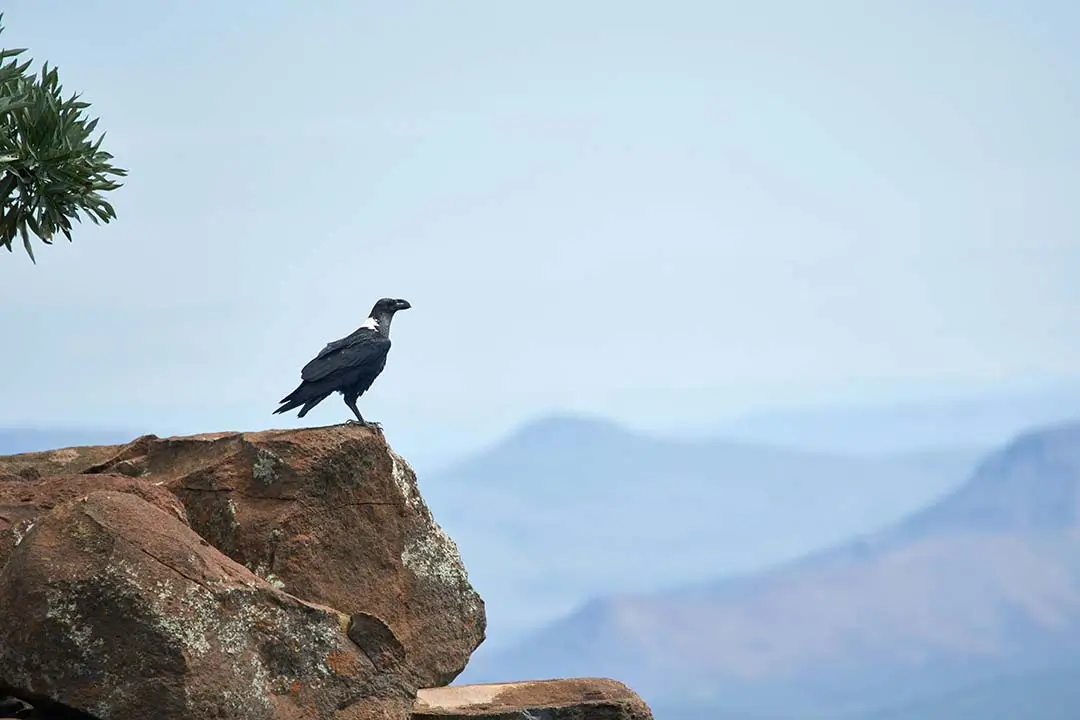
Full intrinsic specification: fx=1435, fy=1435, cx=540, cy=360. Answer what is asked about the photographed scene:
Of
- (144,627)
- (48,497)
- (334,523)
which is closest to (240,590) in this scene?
(144,627)

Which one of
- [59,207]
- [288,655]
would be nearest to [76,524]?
[288,655]

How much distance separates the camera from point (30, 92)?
599 inches

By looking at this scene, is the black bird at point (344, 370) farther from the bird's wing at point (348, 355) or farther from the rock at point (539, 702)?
the rock at point (539, 702)

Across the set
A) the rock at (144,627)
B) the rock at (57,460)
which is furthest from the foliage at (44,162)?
the rock at (144,627)

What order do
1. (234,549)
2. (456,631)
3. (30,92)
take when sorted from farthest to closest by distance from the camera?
1. (30,92)
2. (456,631)
3. (234,549)

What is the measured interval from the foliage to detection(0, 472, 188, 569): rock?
181 inches

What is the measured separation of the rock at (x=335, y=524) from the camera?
11922 mm

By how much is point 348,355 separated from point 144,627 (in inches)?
186

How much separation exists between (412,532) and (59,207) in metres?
5.93

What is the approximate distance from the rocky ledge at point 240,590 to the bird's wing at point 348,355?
3.62 feet

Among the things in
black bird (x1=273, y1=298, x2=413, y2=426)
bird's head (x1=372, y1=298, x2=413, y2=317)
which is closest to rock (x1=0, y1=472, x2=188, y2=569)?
black bird (x1=273, y1=298, x2=413, y2=426)

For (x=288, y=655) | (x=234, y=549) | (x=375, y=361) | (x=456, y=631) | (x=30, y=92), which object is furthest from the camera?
(x=30, y=92)

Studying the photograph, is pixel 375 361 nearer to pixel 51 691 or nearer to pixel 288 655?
pixel 288 655

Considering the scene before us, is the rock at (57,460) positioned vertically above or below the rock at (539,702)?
above
